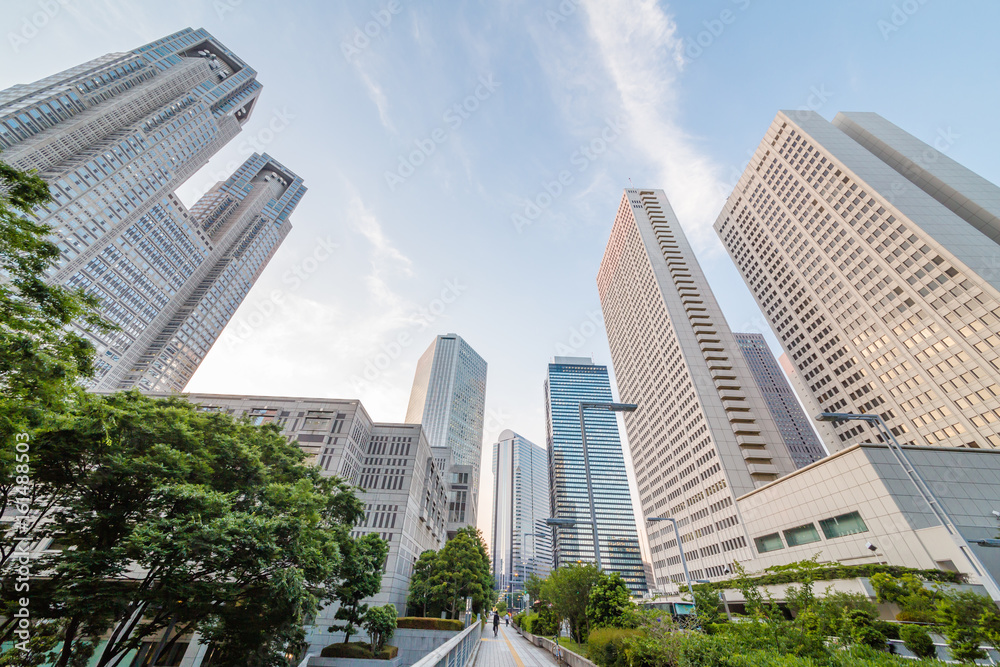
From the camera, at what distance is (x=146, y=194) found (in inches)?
3748

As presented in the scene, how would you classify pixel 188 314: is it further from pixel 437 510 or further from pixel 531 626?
pixel 531 626

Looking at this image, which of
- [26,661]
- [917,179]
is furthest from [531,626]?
[917,179]

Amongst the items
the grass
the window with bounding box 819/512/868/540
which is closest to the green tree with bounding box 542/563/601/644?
the grass

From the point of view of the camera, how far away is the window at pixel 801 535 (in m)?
36.6

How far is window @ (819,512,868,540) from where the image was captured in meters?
31.7

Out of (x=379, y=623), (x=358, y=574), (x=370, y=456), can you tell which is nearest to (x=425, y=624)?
(x=379, y=623)

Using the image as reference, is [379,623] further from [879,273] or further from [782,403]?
[782,403]

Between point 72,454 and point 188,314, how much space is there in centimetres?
13120

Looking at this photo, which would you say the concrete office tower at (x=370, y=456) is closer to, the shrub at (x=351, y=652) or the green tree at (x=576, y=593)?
the shrub at (x=351, y=652)

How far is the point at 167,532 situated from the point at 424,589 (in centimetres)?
4105

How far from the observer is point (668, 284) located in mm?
79750

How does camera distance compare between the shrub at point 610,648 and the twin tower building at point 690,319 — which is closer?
the shrub at point 610,648

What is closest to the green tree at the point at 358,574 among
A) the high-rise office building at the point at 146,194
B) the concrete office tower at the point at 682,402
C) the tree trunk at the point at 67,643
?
the tree trunk at the point at 67,643

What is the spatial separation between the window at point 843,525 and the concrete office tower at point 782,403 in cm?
7710
